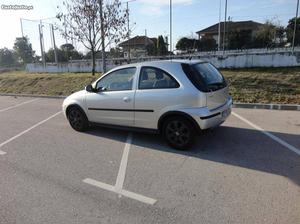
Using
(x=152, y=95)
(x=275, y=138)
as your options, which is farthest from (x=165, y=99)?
(x=275, y=138)

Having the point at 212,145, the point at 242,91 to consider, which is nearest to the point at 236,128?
the point at 212,145

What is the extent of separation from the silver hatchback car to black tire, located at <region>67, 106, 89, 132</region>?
17.5 inches

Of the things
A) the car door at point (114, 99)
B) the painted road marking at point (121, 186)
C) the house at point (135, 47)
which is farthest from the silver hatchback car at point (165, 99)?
the house at point (135, 47)

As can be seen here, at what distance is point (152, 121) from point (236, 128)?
2182mm

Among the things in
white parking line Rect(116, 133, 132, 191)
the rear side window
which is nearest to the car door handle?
the rear side window

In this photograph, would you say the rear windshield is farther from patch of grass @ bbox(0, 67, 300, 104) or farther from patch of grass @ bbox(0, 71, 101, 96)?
patch of grass @ bbox(0, 71, 101, 96)

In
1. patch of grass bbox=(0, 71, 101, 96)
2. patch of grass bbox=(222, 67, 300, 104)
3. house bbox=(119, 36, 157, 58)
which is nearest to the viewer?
patch of grass bbox=(222, 67, 300, 104)

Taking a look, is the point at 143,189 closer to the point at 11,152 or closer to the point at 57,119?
the point at 11,152

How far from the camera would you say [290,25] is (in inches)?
1617

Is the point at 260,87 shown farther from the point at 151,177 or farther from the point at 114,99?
the point at 151,177

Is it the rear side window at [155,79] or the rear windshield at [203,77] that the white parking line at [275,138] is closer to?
the rear windshield at [203,77]

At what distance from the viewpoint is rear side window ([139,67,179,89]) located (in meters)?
4.73

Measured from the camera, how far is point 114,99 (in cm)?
545

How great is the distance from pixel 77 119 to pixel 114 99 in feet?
4.69
